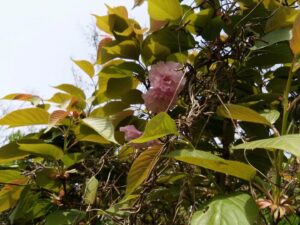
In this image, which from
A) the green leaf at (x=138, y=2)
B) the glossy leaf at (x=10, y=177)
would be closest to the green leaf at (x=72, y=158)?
the glossy leaf at (x=10, y=177)

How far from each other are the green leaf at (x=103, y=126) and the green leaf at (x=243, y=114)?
21cm

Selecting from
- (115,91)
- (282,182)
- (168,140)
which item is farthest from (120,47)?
(282,182)

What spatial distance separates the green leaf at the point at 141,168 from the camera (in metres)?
0.70

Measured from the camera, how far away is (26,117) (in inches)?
37.7

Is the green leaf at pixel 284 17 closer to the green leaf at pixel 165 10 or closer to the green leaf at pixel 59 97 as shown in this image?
the green leaf at pixel 165 10

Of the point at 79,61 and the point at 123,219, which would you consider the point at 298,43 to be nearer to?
the point at 123,219

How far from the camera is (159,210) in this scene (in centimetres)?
94

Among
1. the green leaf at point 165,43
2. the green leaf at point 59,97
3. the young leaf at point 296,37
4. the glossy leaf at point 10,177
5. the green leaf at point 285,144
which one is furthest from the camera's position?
the green leaf at point 59,97

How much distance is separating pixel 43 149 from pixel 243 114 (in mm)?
415

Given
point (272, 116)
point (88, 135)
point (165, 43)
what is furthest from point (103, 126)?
point (272, 116)

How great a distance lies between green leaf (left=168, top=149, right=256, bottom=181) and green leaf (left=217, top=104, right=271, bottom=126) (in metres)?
0.09

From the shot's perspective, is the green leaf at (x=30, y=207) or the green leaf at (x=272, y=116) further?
the green leaf at (x=30, y=207)

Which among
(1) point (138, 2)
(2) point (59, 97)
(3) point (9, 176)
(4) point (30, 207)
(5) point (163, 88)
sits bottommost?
(4) point (30, 207)

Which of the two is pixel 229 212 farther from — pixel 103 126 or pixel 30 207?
pixel 30 207
